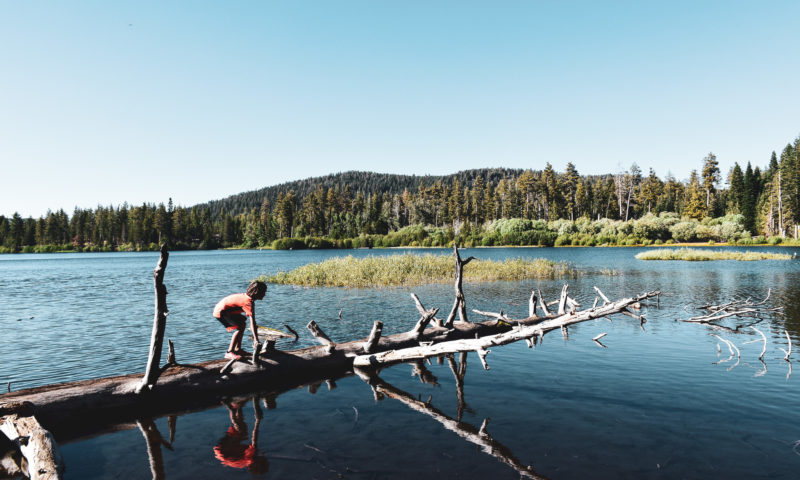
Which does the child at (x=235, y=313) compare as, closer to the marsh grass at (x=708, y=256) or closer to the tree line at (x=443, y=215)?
the marsh grass at (x=708, y=256)

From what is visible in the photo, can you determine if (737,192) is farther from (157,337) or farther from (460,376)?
(157,337)

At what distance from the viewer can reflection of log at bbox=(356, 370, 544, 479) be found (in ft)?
23.8

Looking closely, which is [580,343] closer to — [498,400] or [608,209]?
[498,400]

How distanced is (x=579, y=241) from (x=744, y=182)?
1656 inches

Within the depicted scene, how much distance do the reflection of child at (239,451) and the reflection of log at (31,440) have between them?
226 cm

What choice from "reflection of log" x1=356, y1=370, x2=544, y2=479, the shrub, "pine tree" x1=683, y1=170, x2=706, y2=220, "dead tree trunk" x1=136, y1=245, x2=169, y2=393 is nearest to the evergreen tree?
"pine tree" x1=683, y1=170, x2=706, y2=220

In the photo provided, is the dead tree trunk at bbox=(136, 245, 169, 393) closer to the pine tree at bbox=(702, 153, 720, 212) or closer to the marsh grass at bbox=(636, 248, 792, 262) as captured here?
the marsh grass at bbox=(636, 248, 792, 262)

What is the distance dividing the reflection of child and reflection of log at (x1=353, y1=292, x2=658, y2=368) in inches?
149

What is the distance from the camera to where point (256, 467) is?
24.0 ft

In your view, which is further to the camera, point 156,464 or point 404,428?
point 404,428

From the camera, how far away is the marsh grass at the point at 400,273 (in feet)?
112

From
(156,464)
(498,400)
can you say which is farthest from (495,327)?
(156,464)

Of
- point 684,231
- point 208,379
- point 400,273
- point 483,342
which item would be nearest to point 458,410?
point 483,342

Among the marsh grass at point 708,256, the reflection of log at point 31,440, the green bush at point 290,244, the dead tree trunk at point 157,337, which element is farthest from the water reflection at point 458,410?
the green bush at point 290,244
